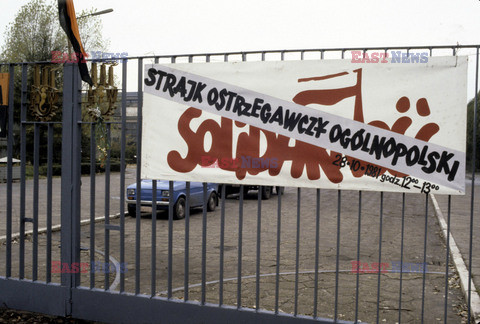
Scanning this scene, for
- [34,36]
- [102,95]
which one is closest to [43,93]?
[102,95]

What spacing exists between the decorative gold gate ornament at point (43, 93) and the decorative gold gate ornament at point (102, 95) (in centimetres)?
54

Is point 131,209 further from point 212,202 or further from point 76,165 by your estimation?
point 76,165

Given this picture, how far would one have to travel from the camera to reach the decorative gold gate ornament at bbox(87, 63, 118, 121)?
4.83m

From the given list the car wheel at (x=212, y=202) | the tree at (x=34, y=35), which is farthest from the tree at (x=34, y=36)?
the car wheel at (x=212, y=202)

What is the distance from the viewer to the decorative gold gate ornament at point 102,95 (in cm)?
483

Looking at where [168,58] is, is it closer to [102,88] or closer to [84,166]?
[102,88]

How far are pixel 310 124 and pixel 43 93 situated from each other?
2905 millimetres

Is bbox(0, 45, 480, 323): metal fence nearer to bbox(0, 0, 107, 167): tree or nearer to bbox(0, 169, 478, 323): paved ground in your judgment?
bbox(0, 169, 478, 323): paved ground

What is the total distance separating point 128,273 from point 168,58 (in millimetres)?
3890

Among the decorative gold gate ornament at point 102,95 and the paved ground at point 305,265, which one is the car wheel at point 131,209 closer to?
the paved ground at point 305,265

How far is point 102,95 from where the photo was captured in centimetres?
487

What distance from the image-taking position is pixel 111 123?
15.8 feet

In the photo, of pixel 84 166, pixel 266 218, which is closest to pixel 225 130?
pixel 266 218

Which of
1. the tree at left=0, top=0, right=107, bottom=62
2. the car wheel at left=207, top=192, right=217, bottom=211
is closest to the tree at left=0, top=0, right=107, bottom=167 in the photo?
the tree at left=0, top=0, right=107, bottom=62
